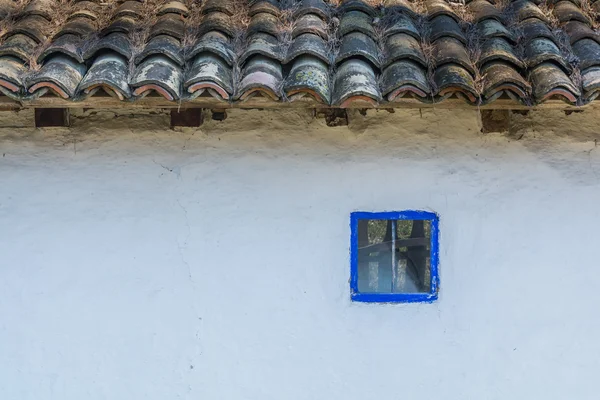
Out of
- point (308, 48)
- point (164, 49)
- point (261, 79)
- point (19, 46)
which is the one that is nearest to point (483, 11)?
point (308, 48)

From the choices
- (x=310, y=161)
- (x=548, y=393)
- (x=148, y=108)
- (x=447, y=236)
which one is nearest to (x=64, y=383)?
(x=148, y=108)

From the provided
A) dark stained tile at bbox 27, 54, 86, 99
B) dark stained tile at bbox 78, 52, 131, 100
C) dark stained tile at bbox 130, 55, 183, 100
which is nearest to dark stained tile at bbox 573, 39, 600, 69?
dark stained tile at bbox 130, 55, 183, 100

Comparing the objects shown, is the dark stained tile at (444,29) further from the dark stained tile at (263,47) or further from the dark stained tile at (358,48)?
the dark stained tile at (263,47)

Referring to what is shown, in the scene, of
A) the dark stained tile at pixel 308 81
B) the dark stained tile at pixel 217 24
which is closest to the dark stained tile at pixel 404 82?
the dark stained tile at pixel 308 81

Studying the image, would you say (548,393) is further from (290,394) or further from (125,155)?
(125,155)

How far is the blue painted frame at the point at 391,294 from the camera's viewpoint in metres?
3.71

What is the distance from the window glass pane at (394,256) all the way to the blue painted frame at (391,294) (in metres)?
0.04

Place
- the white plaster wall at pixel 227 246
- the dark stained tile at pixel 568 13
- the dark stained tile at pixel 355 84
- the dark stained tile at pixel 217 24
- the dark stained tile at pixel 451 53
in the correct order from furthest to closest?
the white plaster wall at pixel 227 246 → the dark stained tile at pixel 568 13 → the dark stained tile at pixel 217 24 → the dark stained tile at pixel 451 53 → the dark stained tile at pixel 355 84

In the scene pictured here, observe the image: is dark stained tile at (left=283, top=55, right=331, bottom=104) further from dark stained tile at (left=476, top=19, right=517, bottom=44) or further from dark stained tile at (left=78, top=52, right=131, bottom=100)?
dark stained tile at (left=476, top=19, right=517, bottom=44)

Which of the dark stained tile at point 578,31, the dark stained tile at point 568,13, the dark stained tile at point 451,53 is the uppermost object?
the dark stained tile at point 568,13

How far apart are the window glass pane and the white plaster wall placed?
0.39 ft

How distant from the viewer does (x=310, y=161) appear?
3.68 m

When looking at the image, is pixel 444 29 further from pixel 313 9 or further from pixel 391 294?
pixel 391 294

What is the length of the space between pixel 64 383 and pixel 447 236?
89.8 inches
